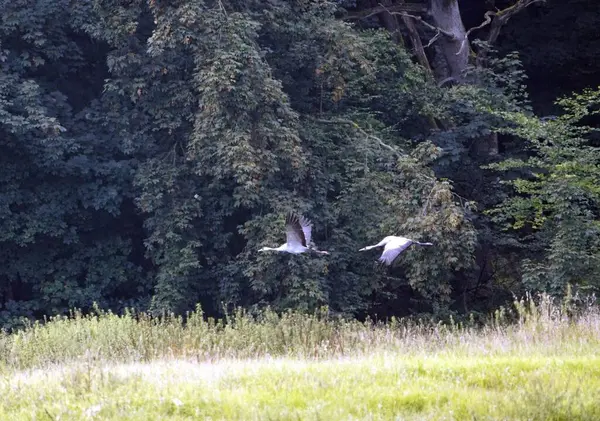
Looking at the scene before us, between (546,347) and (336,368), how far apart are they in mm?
2407

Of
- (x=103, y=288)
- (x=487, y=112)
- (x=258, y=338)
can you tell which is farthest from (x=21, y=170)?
(x=487, y=112)

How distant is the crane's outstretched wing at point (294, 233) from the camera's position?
1207cm

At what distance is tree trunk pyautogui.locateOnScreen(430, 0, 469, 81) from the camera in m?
21.8

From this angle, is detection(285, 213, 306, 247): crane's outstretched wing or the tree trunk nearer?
detection(285, 213, 306, 247): crane's outstretched wing

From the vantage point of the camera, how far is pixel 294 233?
1206cm

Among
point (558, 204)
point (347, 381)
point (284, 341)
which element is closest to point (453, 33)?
point (558, 204)

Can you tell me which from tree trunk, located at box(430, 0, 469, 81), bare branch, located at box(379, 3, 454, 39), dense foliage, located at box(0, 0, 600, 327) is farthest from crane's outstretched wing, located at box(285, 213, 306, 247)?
tree trunk, located at box(430, 0, 469, 81)

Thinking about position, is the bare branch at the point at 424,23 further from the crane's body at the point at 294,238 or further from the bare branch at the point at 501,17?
the crane's body at the point at 294,238

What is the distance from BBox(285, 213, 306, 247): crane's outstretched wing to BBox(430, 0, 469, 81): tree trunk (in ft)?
35.3

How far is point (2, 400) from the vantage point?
705 centimetres

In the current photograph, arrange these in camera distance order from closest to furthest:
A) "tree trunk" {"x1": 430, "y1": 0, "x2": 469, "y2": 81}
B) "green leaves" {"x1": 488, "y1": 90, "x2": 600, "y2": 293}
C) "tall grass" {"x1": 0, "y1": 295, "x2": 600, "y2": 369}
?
"tall grass" {"x1": 0, "y1": 295, "x2": 600, "y2": 369}
"green leaves" {"x1": 488, "y1": 90, "x2": 600, "y2": 293}
"tree trunk" {"x1": 430, "y1": 0, "x2": 469, "y2": 81}

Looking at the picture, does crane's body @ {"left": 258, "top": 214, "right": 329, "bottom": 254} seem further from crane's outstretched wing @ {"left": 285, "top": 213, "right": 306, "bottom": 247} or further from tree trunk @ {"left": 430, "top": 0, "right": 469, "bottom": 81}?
tree trunk @ {"left": 430, "top": 0, "right": 469, "bottom": 81}

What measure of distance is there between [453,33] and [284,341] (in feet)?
42.9

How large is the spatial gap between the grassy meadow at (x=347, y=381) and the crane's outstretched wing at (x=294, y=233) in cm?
232
